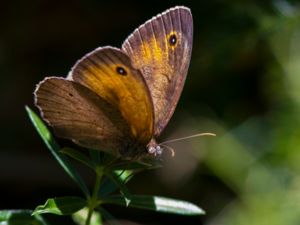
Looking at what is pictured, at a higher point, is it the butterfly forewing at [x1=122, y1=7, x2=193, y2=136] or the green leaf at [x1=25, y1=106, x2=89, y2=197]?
the butterfly forewing at [x1=122, y1=7, x2=193, y2=136]

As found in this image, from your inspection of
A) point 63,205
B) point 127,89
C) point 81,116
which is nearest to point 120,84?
point 127,89

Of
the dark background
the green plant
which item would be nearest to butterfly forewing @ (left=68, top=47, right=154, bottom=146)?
the green plant

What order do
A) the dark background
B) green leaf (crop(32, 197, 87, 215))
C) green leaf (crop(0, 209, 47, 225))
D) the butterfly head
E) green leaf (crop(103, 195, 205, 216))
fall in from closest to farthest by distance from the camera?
green leaf (crop(32, 197, 87, 215)), green leaf (crop(0, 209, 47, 225)), green leaf (crop(103, 195, 205, 216)), the butterfly head, the dark background

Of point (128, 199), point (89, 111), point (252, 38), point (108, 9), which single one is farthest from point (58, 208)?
point (108, 9)

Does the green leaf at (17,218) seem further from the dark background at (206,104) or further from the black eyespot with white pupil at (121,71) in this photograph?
the dark background at (206,104)

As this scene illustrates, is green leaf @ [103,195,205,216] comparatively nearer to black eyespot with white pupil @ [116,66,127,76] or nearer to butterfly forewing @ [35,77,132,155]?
butterfly forewing @ [35,77,132,155]

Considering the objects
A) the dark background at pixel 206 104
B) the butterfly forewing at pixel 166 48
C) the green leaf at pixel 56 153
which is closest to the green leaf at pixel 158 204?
the green leaf at pixel 56 153
